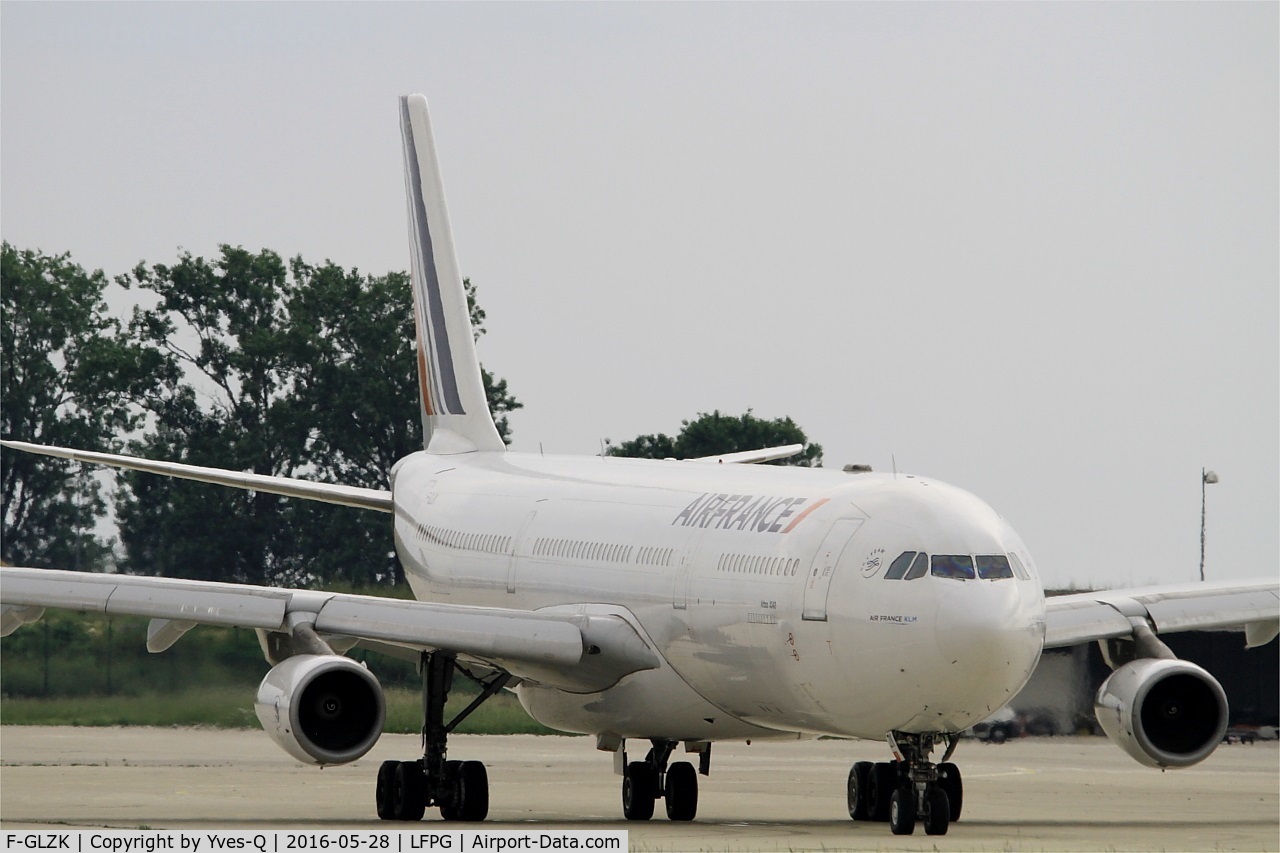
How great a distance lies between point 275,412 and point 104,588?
1953 inches

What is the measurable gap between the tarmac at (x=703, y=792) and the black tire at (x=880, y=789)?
452 millimetres

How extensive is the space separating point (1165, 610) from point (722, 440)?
53164 millimetres

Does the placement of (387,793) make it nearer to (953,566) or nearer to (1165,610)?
(953,566)

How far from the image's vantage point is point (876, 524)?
20.4 metres

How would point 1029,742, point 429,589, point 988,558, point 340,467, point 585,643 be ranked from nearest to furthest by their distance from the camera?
point 988,558
point 585,643
point 429,589
point 1029,742
point 340,467

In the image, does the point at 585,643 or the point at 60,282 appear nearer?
the point at 585,643

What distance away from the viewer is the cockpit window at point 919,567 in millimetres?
19688

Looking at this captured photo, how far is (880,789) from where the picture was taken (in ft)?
78.0

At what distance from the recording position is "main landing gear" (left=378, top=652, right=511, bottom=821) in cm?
2423

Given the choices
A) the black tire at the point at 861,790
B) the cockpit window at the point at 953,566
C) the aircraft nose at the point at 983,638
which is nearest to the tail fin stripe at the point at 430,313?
the black tire at the point at 861,790

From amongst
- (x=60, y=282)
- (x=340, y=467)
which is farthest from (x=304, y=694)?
(x=60, y=282)

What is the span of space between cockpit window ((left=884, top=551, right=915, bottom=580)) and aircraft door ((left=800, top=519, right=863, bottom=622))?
665 millimetres

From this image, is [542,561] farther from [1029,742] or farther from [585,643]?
[1029,742]

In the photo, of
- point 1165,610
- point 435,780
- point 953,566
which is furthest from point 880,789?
point 953,566
